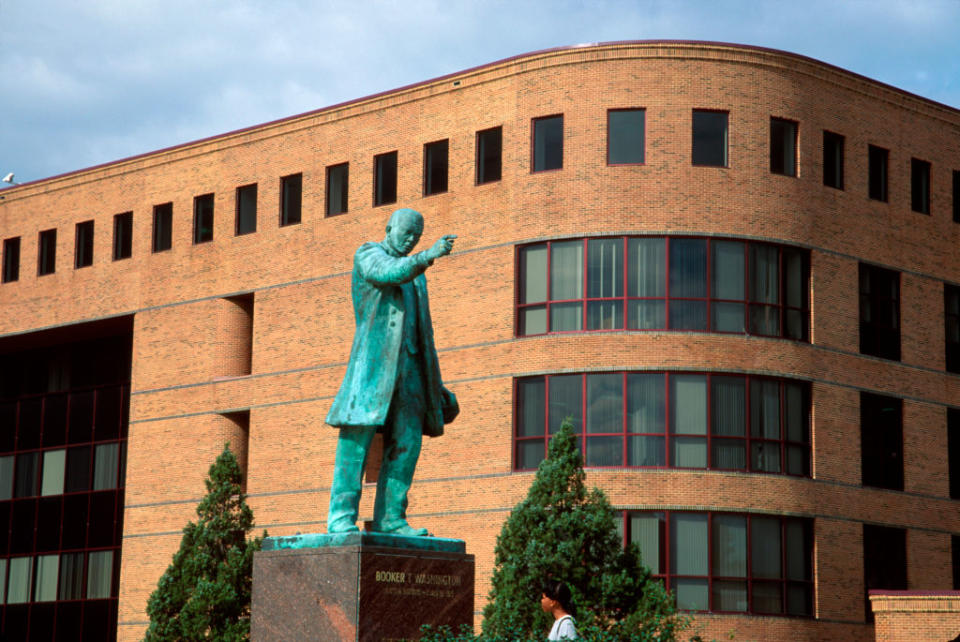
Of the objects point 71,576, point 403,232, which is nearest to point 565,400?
point 71,576

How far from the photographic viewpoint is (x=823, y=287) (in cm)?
4075

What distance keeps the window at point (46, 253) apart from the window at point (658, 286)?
20.1m

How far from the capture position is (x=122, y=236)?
5025 centimetres

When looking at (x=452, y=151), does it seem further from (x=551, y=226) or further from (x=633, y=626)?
(x=633, y=626)

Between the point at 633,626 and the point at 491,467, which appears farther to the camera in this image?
the point at 491,467

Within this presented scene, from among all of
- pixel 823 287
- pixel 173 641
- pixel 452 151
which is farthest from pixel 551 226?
pixel 173 641

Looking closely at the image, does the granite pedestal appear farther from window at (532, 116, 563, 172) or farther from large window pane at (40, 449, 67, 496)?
large window pane at (40, 449, 67, 496)

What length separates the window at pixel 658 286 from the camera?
38.9m

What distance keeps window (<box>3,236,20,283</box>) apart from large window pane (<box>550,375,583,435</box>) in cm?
2285

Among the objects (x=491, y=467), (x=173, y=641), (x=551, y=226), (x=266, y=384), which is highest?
(x=551, y=226)

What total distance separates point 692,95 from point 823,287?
6.12 meters

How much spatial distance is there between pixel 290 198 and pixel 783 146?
14529 millimetres

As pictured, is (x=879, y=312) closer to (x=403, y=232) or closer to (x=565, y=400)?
(x=565, y=400)

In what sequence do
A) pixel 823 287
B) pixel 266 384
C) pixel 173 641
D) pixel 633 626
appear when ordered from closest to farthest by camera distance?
pixel 633 626, pixel 173 641, pixel 823 287, pixel 266 384
